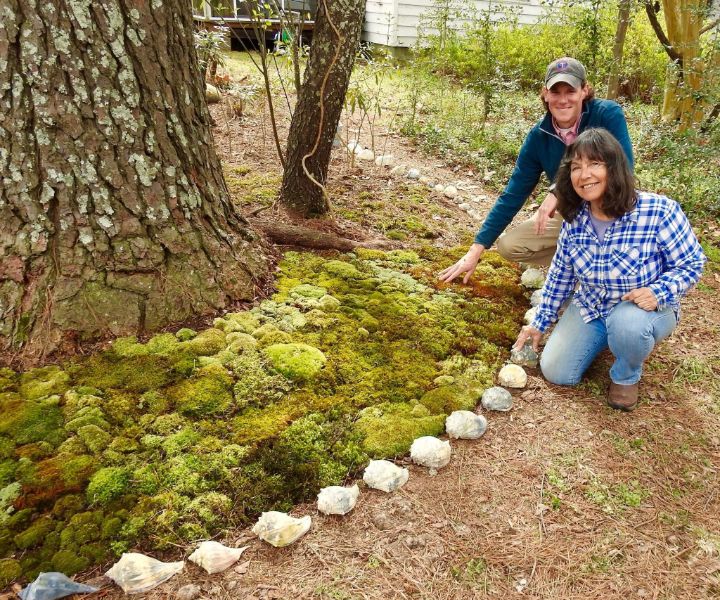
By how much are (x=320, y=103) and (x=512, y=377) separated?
2623 mm

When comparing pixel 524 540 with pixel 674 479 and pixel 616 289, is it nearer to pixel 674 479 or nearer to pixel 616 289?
pixel 674 479

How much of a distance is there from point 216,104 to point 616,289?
7139mm

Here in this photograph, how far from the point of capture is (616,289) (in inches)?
104

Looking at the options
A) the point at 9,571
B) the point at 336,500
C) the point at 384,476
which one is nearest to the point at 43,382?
the point at 9,571

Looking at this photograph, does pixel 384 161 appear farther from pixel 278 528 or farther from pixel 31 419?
pixel 278 528

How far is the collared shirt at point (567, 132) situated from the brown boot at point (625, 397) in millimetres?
1498

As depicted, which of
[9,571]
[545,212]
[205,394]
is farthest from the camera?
[545,212]

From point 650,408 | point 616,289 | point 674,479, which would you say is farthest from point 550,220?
point 674,479

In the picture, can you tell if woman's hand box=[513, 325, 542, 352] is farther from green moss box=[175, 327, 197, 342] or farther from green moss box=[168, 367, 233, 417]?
green moss box=[175, 327, 197, 342]

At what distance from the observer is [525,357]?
2.90 m

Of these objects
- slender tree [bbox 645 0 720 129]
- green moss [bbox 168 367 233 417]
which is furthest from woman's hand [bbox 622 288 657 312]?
slender tree [bbox 645 0 720 129]

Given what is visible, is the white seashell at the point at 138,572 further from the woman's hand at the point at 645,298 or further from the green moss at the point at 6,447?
the woman's hand at the point at 645,298

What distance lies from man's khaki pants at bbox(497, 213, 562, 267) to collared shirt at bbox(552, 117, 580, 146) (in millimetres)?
618

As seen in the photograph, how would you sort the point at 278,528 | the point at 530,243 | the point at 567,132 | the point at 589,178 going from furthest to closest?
1. the point at 530,243
2. the point at 567,132
3. the point at 589,178
4. the point at 278,528
